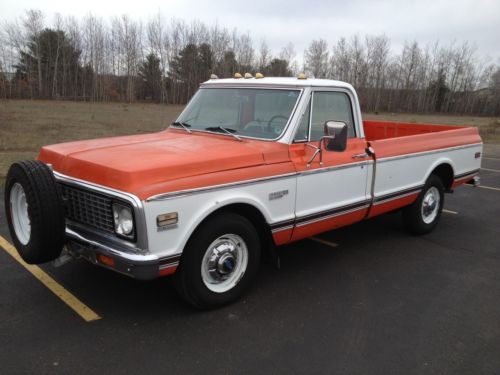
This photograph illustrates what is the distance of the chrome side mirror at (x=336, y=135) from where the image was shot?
159 inches

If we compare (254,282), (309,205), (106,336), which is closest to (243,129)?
(309,205)

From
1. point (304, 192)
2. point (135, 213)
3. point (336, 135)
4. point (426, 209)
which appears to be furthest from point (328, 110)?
point (135, 213)

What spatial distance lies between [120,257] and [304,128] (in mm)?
2184

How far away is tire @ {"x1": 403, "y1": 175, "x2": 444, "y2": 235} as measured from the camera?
5.88m

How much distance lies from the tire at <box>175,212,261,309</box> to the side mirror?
3.55ft

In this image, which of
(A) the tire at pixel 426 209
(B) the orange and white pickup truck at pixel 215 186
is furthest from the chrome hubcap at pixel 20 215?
(A) the tire at pixel 426 209

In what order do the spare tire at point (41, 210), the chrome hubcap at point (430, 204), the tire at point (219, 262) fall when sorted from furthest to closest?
the chrome hubcap at point (430, 204)
the tire at point (219, 262)
the spare tire at point (41, 210)

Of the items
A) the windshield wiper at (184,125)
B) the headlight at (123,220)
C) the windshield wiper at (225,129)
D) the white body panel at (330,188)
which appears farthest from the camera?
the windshield wiper at (184,125)

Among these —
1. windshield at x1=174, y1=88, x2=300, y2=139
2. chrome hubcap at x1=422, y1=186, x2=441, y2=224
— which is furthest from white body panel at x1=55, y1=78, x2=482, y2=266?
chrome hubcap at x1=422, y1=186, x2=441, y2=224

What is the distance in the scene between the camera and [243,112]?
15.2 feet

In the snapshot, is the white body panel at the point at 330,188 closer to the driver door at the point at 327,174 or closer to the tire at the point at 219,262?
the driver door at the point at 327,174

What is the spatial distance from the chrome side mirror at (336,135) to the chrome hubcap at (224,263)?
1.24 meters

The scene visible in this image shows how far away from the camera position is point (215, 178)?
3.50 m

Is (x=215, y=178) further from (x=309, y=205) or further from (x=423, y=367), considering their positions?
(x=423, y=367)
